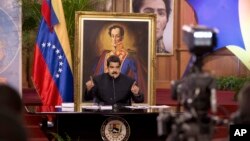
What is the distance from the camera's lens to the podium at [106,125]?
765cm

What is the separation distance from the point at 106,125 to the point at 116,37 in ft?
6.80

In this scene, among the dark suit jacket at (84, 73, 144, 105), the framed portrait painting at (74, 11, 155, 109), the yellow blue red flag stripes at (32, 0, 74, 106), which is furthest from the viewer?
the yellow blue red flag stripes at (32, 0, 74, 106)

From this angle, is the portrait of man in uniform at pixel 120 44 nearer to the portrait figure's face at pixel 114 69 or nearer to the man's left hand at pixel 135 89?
the man's left hand at pixel 135 89

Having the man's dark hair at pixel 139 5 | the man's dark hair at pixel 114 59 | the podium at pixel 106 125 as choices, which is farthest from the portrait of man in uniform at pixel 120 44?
the man's dark hair at pixel 139 5

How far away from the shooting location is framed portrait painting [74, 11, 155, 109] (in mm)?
9328

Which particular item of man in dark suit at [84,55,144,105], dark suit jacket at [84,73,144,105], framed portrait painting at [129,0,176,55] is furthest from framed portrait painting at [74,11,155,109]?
framed portrait painting at [129,0,176,55]

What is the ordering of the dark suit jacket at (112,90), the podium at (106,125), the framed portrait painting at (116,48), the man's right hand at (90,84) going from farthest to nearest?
the framed portrait painting at (116,48), the man's right hand at (90,84), the dark suit jacket at (112,90), the podium at (106,125)

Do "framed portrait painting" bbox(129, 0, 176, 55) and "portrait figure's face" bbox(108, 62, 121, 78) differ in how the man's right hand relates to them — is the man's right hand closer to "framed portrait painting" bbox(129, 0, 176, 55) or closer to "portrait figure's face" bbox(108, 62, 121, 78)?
"portrait figure's face" bbox(108, 62, 121, 78)

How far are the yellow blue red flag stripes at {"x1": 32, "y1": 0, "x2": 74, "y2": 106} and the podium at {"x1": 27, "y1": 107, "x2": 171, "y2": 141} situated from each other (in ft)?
5.83

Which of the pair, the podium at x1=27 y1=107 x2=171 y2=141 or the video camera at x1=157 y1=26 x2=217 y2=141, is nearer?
the video camera at x1=157 y1=26 x2=217 y2=141

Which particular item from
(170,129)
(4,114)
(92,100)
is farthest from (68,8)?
(4,114)

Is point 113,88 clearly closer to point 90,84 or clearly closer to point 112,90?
point 112,90

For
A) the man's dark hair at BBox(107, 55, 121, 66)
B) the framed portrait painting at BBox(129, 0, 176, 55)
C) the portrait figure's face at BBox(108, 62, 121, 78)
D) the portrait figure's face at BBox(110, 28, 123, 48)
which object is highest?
the framed portrait painting at BBox(129, 0, 176, 55)

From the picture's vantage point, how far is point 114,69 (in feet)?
28.4
